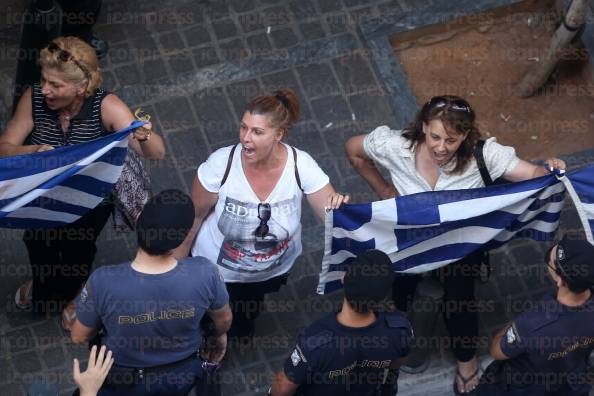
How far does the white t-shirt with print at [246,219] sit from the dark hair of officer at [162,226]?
0.68 metres

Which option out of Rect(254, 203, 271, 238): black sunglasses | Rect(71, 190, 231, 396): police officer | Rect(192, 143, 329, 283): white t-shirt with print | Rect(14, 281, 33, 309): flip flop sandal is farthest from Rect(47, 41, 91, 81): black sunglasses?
Rect(14, 281, 33, 309): flip flop sandal

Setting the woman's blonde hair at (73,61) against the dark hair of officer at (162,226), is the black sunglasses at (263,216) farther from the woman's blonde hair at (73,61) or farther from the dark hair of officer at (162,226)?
the woman's blonde hair at (73,61)

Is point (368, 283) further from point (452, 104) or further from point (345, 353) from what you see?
point (452, 104)

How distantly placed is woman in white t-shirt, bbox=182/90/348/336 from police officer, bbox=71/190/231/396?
1.80ft

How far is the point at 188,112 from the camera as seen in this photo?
8.43 m

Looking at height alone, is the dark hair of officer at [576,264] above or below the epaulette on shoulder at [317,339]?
below

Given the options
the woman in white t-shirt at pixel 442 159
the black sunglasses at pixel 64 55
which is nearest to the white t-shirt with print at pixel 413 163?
the woman in white t-shirt at pixel 442 159

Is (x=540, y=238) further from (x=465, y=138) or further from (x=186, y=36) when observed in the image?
(x=186, y=36)

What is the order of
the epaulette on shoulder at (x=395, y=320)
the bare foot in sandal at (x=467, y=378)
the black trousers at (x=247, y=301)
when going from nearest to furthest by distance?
1. the epaulette on shoulder at (x=395, y=320)
2. the black trousers at (x=247, y=301)
3. the bare foot in sandal at (x=467, y=378)

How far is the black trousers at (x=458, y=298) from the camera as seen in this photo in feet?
22.3

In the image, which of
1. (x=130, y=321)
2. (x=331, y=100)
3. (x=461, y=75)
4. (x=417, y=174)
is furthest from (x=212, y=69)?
(x=130, y=321)

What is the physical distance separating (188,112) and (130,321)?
328 cm

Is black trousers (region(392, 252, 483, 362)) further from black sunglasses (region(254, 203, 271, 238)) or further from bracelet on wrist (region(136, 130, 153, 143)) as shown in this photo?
bracelet on wrist (region(136, 130, 153, 143))

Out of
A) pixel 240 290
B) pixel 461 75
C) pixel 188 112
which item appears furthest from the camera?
pixel 461 75
